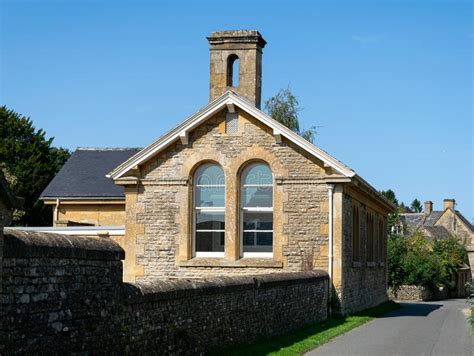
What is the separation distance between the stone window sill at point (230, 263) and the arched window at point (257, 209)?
1.74 feet

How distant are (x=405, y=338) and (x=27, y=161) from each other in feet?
129

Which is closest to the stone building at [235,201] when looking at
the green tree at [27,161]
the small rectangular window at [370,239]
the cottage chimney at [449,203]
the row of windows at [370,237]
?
the row of windows at [370,237]

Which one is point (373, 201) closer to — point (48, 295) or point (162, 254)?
point (162, 254)

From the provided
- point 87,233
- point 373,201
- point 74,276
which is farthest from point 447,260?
point 74,276

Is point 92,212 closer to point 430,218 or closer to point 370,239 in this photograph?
point 370,239

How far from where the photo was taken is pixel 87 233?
95.6 feet

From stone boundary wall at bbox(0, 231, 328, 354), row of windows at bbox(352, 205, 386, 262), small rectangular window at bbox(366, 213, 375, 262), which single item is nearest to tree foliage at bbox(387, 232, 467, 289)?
row of windows at bbox(352, 205, 386, 262)

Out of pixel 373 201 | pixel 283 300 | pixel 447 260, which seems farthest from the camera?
pixel 447 260

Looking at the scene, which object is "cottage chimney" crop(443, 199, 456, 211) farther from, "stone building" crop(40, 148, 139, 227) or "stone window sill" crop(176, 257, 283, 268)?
"stone window sill" crop(176, 257, 283, 268)

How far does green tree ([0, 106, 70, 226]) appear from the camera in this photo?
179 feet

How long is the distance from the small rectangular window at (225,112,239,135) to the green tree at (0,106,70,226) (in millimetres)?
28678

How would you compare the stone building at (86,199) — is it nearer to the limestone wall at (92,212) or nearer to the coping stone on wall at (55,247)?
the limestone wall at (92,212)

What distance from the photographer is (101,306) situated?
37.1 feet

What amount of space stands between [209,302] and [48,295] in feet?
17.8
